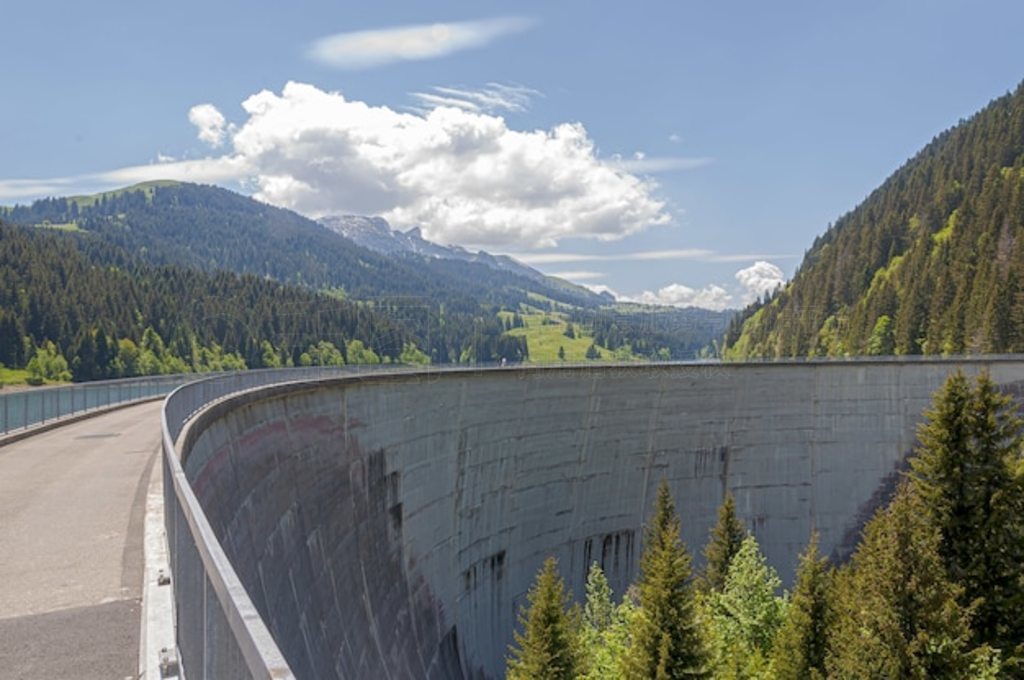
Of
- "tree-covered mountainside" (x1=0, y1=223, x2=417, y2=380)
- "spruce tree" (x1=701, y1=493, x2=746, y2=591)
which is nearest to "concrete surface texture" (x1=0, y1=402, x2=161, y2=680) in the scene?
"spruce tree" (x1=701, y1=493, x2=746, y2=591)

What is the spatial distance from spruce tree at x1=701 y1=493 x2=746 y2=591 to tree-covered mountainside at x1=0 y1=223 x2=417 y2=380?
270ft

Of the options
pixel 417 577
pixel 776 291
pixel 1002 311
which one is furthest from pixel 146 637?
pixel 776 291

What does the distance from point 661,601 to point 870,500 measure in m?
28.9

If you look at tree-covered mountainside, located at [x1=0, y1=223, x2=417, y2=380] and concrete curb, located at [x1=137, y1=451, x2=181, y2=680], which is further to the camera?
tree-covered mountainside, located at [x1=0, y1=223, x2=417, y2=380]

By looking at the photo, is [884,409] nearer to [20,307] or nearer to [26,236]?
[20,307]

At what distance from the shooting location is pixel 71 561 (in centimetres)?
969

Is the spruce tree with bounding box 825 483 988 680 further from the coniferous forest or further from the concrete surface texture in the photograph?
the concrete surface texture

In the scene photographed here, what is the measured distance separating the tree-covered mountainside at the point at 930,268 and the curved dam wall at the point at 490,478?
3684 cm

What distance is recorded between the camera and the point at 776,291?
→ 189 m

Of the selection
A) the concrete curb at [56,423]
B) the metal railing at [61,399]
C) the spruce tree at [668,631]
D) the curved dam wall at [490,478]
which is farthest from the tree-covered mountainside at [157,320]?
the spruce tree at [668,631]

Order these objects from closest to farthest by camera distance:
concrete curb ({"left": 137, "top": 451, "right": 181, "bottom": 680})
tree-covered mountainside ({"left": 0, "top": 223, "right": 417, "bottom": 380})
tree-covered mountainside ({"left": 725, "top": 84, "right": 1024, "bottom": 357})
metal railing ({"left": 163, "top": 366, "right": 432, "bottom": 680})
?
metal railing ({"left": 163, "top": 366, "right": 432, "bottom": 680}) → concrete curb ({"left": 137, "top": 451, "right": 181, "bottom": 680}) → tree-covered mountainside ({"left": 725, "top": 84, "right": 1024, "bottom": 357}) → tree-covered mountainside ({"left": 0, "top": 223, "right": 417, "bottom": 380})

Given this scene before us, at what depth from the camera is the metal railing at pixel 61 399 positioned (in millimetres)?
22469

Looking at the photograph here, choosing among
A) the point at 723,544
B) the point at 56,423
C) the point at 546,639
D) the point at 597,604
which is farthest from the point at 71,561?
the point at 723,544

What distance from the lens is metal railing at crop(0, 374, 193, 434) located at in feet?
73.7
